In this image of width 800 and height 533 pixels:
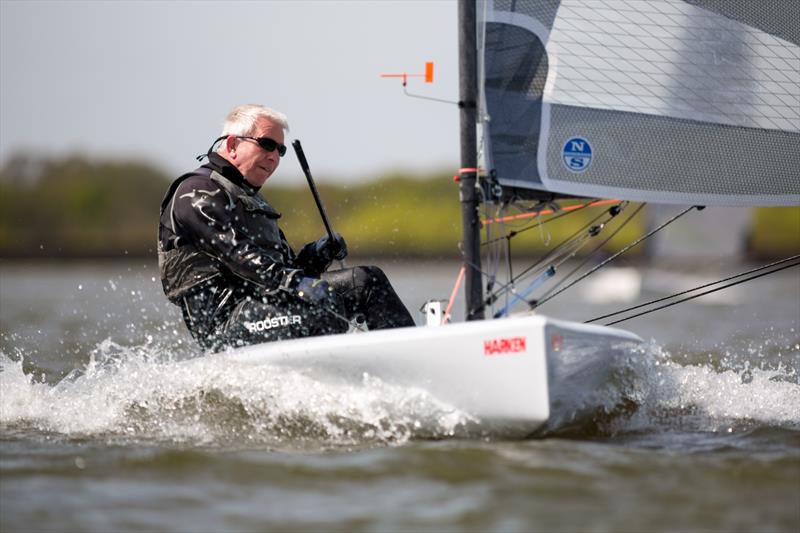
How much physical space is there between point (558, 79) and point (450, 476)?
1664mm

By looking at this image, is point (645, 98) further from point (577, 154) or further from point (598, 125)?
point (577, 154)

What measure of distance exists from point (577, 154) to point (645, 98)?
371mm

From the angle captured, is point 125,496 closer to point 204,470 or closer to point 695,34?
point 204,470

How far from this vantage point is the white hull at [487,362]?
3.33 metres

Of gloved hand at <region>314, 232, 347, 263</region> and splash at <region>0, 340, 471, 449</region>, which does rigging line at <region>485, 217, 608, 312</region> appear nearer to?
splash at <region>0, 340, 471, 449</region>

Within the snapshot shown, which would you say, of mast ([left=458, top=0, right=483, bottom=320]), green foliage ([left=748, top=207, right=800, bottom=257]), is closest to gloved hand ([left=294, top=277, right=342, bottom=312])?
mast ([left=458, top=0, right=483, bottom=320])

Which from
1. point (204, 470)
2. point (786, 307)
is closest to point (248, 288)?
point (204, 470)

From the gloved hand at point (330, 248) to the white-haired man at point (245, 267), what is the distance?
0.17 meters

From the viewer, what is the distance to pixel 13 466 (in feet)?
11.0

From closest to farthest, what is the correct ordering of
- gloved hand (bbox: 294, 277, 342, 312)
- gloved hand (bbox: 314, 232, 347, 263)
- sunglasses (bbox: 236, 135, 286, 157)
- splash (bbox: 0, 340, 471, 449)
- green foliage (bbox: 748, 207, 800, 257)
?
splash (bbox: 0, 340, 471, 449), gloved hand (bbox: 294, 277, 342, 312), sunglasses (bbox: 236, 135, 286, 157), gloved hand (bbox: 314, 232, 347, 263), green foliage (bbox: 748, 207, 800, 257)

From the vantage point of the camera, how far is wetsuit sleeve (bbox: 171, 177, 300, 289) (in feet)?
→ 12.7

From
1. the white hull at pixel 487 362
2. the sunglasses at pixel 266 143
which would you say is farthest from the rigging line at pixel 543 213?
the sunglasses at pixel 266 143

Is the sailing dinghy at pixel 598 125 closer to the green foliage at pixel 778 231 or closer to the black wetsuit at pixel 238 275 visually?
the black wetsuit at pixel 238 275

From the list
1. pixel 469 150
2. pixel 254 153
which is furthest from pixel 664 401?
pixel 254 153
